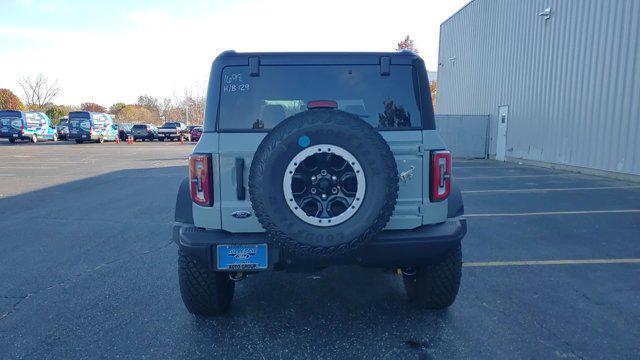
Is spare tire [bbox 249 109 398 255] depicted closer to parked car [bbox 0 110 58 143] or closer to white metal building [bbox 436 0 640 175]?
white metal building [bbox 436 0 640 175]

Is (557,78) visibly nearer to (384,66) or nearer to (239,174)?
(384,66)

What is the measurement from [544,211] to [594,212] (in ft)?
2.58

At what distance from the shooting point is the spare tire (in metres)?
2.79

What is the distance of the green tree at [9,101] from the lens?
66375mm

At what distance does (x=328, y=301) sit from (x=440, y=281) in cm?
103

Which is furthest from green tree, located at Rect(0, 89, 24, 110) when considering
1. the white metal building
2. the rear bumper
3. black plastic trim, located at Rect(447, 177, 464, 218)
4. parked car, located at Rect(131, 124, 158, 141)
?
black plastic trim, located at Rect(447, 177, 464, 218)

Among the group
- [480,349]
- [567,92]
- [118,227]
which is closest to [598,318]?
[480,349]

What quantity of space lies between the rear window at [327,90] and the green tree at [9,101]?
77908mm

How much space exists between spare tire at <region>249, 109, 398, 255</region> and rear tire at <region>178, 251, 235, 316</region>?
34.8 inches

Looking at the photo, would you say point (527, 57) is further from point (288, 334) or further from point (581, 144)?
point (288, 334)

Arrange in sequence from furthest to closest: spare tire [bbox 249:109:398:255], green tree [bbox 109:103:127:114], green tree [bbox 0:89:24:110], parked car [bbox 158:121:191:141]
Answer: green tree [bbox 109:103:127:114]
green tree [bbox 0:89:24:110]
parked car [bbox 158:121:191:141]
spare tire [bbox 249:109:398:255]

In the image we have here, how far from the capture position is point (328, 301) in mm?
3988

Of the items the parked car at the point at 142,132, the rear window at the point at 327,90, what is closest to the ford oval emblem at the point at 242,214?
the rear window at the point at 327,90

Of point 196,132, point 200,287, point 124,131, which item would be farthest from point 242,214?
point 124,131
